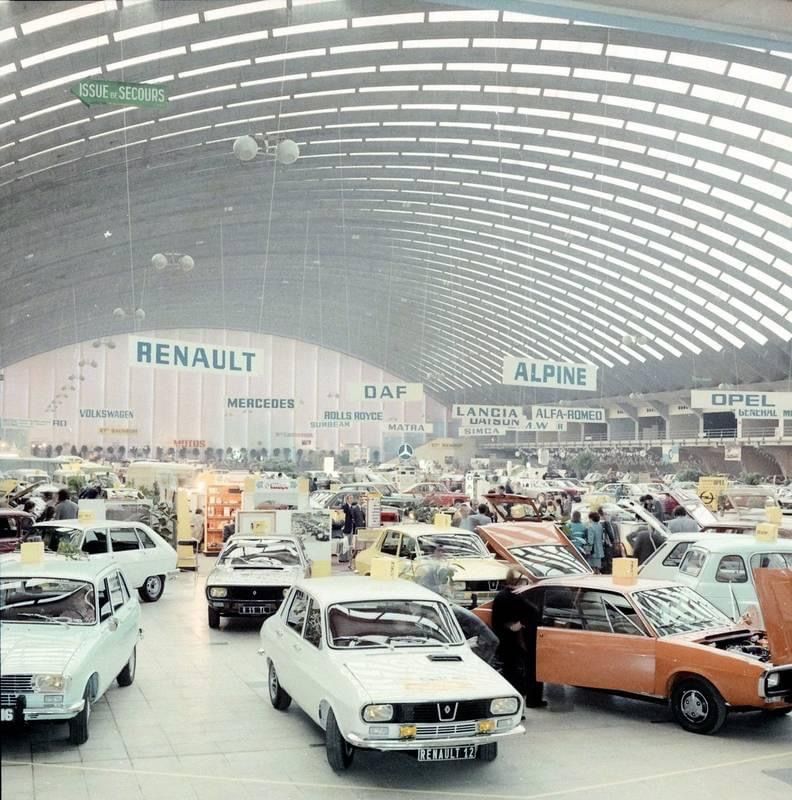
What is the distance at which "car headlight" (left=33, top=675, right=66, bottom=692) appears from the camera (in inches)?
296

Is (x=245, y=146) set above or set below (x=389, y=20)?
below

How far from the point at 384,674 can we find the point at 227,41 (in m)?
19.0

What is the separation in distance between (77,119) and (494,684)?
22736mm

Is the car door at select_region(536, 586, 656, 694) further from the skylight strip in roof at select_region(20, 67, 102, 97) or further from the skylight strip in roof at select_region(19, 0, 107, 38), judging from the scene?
the skylight strip in roof at select_region(20, 67, 102, 97)

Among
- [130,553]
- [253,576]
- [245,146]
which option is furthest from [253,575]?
[245,146]

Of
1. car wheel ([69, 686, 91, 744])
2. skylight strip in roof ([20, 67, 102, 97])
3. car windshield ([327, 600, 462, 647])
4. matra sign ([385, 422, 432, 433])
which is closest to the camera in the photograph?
car wheel ([69, 686, 91, 744])

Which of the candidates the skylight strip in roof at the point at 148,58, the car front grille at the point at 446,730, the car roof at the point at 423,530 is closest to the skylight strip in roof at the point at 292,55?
the skylight strip in roof at the point at 148,58

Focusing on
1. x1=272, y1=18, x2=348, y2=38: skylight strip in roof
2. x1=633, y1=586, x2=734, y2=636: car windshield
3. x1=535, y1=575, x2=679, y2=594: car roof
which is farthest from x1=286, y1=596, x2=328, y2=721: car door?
x1=272, y1=18, x2=348, y2=38: skylight strip in roof

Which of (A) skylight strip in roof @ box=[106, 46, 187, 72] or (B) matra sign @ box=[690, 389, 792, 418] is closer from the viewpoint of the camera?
(A) skylight strip in roof @ box=[106, 46, 187, 72]

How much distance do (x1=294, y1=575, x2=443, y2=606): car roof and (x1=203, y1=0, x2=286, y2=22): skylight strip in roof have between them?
51.3ft

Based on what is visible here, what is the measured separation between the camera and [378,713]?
6.96 metres

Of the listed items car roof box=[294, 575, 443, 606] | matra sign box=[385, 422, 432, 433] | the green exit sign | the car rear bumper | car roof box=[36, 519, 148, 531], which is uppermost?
the green exit sign

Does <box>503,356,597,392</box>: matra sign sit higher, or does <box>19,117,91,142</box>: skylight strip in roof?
<box>19,117,91,142</box>: skylight strip in roof

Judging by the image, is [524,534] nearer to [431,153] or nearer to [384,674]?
[384,674]
